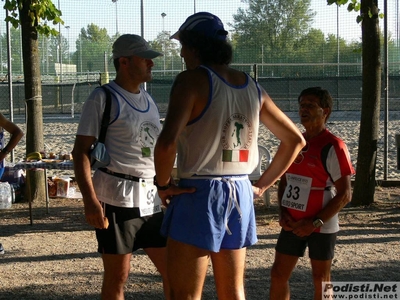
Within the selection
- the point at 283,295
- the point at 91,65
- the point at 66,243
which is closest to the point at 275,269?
the point at 283,295

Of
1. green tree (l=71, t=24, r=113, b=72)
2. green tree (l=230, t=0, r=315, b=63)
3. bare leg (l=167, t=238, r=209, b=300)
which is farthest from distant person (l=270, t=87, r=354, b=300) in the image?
green tree (l=71, t=24, r=113, b=72)

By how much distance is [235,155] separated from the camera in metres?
2.81

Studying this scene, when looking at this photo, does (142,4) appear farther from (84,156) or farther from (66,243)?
(84,156)

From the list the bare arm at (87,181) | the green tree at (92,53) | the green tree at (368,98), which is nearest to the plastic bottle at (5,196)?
the green tree at (368,98)

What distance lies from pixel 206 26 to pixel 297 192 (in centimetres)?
133

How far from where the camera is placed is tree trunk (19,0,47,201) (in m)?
8.91

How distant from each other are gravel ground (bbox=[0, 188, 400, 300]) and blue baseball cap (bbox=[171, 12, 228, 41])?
2.65 m

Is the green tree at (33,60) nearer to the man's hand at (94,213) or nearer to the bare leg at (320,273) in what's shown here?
the man's hand at (94,213)

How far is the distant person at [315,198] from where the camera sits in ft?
11.7

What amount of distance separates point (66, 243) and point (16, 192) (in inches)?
108

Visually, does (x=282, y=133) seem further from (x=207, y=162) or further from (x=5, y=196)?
(x=5, y=196)

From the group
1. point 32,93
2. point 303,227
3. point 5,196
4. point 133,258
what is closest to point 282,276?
point 303,227

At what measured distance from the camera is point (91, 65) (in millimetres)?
30641

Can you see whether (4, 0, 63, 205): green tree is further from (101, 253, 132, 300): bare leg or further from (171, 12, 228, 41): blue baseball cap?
(171, 12, 228, 41): blue baseball cap
